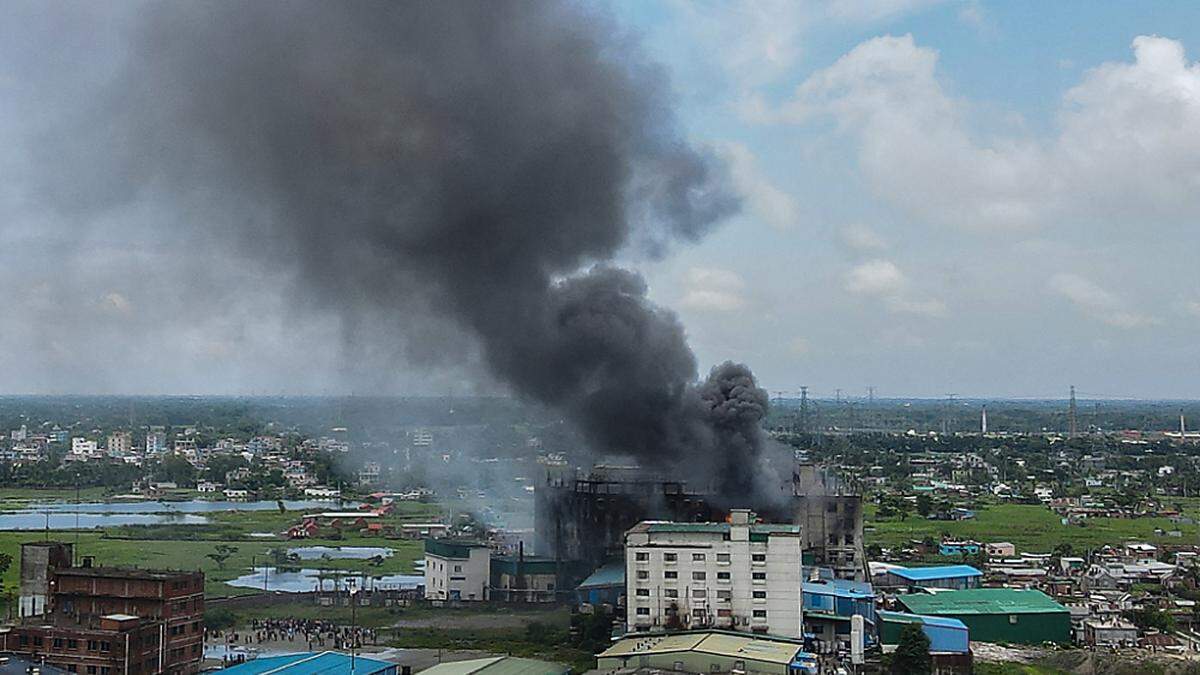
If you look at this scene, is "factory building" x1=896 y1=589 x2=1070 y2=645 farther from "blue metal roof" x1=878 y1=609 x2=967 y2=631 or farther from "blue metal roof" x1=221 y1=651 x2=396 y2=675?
"blue metal roof" x1=221 y1=651 x2=396 y2=675

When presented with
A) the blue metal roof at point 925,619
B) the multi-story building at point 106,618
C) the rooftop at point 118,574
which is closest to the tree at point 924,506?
the blue metal roof at point 925,619

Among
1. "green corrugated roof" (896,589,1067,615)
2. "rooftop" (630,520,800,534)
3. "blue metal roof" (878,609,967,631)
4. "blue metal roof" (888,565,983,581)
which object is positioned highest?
"rooftop" (630,520,800,534)

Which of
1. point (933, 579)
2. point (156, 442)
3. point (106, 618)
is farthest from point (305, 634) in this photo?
point (156, 442)

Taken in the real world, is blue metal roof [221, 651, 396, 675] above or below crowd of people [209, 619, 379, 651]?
above

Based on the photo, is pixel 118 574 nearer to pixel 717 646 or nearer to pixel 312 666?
pixel 312 666

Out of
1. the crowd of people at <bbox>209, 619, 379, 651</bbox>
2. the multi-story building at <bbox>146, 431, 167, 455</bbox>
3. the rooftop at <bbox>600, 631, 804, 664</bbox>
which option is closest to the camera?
the rooftop at <bbox>600, 631, 804, 664</bbox>

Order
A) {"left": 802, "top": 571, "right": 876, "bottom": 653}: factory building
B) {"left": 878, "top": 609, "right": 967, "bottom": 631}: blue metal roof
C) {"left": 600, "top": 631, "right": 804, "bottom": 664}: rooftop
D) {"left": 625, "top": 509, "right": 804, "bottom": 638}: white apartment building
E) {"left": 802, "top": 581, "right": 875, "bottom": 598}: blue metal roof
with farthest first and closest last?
1. {"left": 802, "top": 581, "right": 875, "bottom": 598}: blue metal roof
2. {"left": 802, "top": 571, "right": 876, "bottom": 653}: factory building
3. {"left": 878, "top": 609, "right": 967, "bottom": 631}: blue metal roof
4. {"left": 625, "top": 509, "right": 804, "bottom": 638}: white apartment building
5. {"left": 600, "top": 631, "right": 804, "bottom": 664}: rooftop

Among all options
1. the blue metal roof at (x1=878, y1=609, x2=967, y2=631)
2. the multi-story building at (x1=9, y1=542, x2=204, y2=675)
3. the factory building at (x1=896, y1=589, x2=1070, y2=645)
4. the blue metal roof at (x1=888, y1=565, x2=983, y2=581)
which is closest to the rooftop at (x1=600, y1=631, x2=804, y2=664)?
the blue metal roof at (x1=878, y1=609, x2=967, y2=631)

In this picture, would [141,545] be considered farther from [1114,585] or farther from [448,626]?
[1114,585]

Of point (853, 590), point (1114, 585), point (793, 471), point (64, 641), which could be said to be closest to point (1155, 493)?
point (1114, 585)
